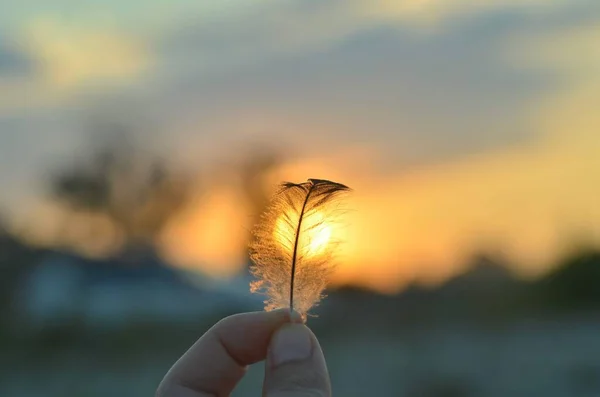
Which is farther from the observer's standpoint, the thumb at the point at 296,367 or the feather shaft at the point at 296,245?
the feather shaft at the point at 296,245

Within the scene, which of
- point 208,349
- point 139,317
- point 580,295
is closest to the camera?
point 208,349

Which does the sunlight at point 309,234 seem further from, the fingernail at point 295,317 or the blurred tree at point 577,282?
the blurred tree at point 577,282

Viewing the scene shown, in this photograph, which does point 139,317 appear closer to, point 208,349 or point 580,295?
point 580,295

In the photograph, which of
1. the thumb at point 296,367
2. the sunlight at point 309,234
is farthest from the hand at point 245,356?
the sunlight at point 309,234

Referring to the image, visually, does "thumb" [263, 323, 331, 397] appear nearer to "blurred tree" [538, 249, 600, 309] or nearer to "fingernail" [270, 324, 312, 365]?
"fingernail" [270, 324, 312, 365]

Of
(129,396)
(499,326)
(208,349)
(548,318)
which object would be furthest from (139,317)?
(208,349)

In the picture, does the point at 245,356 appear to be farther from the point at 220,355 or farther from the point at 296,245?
the point at 296,245

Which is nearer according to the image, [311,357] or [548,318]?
[311,357]

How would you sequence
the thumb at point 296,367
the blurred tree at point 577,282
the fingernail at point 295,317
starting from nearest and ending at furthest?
1. the thumb at point 296,367
2. the fingernail at point 295,317
3. the blurred tree at point 577,282
